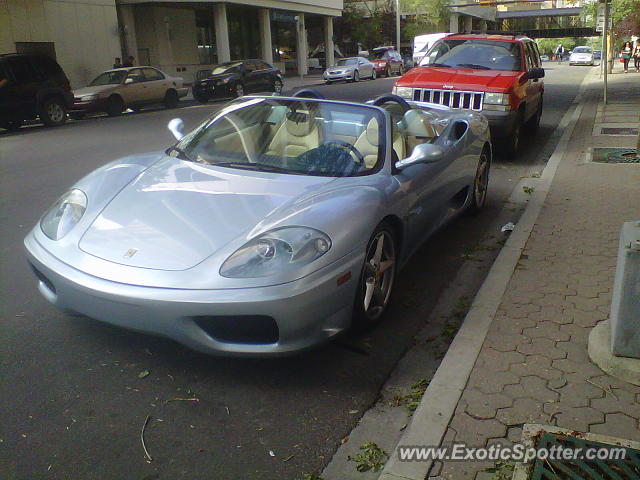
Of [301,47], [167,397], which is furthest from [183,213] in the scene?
[301,47]

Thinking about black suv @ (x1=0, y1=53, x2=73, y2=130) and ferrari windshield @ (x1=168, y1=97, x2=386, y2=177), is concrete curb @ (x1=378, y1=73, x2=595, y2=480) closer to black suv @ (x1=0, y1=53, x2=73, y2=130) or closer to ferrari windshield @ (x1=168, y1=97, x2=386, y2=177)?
ferrari windshield @ (x1=168, y1=97, x2=386, y2=177)

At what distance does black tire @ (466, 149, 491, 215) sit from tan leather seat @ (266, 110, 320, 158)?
2.27 meters

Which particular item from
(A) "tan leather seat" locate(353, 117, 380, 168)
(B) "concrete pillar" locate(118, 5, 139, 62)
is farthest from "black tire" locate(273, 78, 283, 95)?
(A) "tan leather seat" locate(353, 117, 380, 168)

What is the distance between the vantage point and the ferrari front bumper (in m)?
3.13

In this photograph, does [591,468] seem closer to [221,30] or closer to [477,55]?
[477,55]

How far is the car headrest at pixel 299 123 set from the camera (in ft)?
15.5

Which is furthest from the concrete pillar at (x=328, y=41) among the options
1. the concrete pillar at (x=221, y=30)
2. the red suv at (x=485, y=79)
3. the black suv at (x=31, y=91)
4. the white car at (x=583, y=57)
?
the red suv at (x=485, y=79)

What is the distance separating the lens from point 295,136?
4703 millimetres

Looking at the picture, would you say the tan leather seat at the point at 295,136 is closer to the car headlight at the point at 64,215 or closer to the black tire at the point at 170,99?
the car headlight at the point at 64,215

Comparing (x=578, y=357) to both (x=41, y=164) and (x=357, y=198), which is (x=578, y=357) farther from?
(x=41, y=164)

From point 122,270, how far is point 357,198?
55.3 inches

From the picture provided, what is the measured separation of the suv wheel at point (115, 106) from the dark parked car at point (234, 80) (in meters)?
4.68

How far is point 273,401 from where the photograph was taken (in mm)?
3281

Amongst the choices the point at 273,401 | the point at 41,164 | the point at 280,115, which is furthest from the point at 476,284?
the point at 41,164
